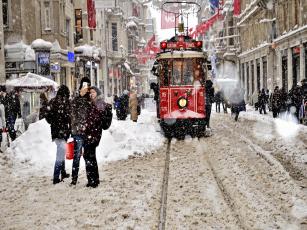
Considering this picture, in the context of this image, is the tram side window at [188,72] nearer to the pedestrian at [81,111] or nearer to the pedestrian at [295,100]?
the pedestrian at [295,100]

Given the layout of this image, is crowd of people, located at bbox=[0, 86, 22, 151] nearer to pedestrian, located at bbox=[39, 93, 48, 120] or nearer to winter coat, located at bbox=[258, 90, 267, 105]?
pedestrian, located at bbox=[39, 93, 48, 120]

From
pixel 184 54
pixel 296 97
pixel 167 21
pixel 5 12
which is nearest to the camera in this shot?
pixel 184 54

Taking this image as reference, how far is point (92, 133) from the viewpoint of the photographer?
31.2 ft

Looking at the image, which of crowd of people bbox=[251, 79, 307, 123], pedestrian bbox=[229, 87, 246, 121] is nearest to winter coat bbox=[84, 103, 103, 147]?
crowd of people bbox=[251, 79, 307, 123]

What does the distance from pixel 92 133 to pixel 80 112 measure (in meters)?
0.43

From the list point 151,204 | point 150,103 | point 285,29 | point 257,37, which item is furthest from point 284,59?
point 151,204

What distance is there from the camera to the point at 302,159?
12.4m

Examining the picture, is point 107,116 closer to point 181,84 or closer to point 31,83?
point 181,84

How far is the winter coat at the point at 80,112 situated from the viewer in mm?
9523

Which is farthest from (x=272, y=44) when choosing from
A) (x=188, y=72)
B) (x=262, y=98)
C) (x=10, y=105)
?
(x=10, y=105)

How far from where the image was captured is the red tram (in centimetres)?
1881

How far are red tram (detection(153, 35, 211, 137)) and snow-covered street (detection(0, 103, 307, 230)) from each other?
3079 millimetres

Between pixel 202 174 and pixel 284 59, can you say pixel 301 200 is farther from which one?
pixel 284 59

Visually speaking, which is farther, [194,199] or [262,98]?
[262,98]
